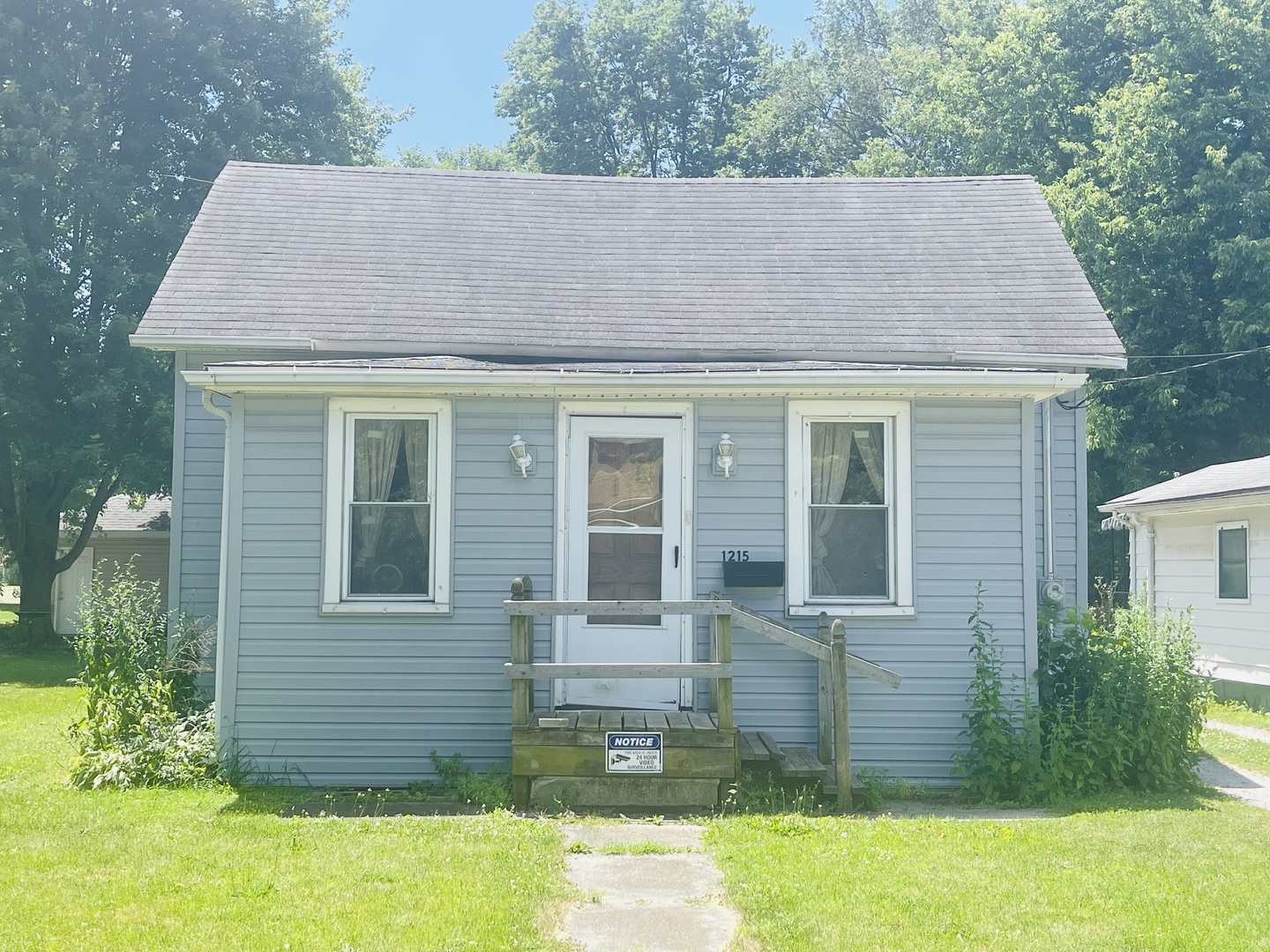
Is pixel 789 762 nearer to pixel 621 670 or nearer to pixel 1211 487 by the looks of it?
pixel 621 670

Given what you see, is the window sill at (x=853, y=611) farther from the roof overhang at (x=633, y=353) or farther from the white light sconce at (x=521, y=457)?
the white light sconce at (x=521, y=457)

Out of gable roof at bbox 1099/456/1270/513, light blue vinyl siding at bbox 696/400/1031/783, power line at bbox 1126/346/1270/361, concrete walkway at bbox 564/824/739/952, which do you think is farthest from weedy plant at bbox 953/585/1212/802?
power line at bbox 1126/346/1270/361

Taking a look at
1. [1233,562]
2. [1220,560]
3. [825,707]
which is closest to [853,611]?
[825,707]

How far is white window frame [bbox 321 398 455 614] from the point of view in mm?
8820

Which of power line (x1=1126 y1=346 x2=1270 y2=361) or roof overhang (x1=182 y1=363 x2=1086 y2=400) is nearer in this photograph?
roof overhang (x1=182 y1=363 x2=1086 y2=400)

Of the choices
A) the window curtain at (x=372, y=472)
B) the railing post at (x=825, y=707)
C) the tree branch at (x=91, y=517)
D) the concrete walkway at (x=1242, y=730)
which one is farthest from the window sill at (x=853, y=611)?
the tree branch at (x=91, y=517)

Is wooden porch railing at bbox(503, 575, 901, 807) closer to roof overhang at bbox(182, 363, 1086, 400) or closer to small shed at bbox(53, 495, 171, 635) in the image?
roof overhang at bbox(182, 363, 1086, 400)

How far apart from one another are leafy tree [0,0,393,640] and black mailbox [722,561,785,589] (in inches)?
613

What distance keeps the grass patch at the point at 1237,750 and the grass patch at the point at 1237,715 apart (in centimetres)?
122

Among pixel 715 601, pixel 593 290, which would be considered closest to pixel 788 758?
pixel 715 601

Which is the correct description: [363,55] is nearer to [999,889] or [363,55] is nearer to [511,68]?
[511,68]

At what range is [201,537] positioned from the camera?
1018cm

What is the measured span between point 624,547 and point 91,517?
19.7m

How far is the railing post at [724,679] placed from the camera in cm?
798
